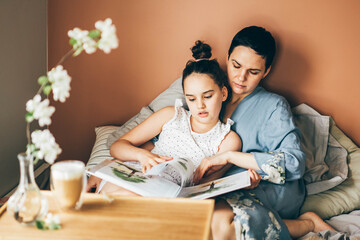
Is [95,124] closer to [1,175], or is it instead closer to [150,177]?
[1,175]

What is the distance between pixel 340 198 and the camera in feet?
5.14

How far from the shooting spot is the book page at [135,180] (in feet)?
3.43

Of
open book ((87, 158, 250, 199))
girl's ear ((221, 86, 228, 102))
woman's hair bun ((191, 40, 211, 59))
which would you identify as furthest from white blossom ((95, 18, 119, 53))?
woman's hair bun ((191, 40, 211, 59))

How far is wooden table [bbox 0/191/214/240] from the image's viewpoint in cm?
84

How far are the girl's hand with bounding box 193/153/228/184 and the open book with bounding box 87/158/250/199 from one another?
0.10 metres

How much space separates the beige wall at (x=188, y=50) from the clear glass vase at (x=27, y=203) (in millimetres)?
1157

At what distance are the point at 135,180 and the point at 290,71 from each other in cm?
111

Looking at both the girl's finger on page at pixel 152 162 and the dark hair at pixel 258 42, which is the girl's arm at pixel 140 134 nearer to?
the girl's finger on page at pixel 152 162

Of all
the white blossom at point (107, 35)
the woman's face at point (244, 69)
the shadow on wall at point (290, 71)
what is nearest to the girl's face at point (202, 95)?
the woman's face at point (244, 69)

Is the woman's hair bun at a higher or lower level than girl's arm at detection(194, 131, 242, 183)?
higher

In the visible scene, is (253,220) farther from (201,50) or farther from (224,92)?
(201,50)

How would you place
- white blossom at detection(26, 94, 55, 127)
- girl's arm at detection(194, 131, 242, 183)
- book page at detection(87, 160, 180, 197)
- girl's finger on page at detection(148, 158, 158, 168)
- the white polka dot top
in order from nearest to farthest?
white blossom at detection(26, 94, 55, 127)
book page at detection(87, 160, 180, 197)
girl's finger on page at detection(148, 158, 158, 168)
girl's arm at detection(194, 131, 242, 183)
the white polka dot top

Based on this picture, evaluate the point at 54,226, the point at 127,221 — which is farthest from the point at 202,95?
the point at 54,226

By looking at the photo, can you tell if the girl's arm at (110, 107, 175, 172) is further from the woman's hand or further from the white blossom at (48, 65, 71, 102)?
the white blossom at (48, 65, 71, 102)
